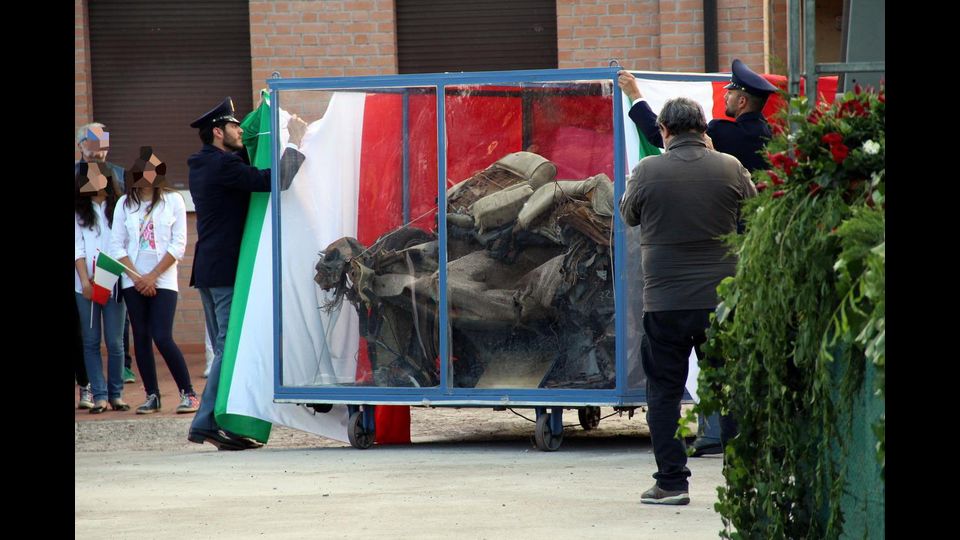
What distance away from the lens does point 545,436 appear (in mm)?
8250

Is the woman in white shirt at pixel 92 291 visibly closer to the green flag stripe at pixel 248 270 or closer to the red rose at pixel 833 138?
the green flag stripe at pixel 248 270

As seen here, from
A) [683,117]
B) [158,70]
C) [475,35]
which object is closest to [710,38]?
[475,35]

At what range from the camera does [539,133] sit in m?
8.41

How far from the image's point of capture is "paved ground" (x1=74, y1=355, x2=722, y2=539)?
20.1ft

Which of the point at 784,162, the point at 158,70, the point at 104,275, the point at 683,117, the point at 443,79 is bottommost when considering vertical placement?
the point at 104,275

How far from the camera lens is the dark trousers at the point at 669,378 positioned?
6422 millimetres

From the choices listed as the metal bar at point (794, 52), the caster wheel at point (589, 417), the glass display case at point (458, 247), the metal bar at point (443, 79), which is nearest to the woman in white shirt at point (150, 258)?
the glass display case at point (458, 247)

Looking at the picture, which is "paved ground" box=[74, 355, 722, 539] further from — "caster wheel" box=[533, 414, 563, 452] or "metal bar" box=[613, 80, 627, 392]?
"metal bar" box=[613, 80, 627, 392]

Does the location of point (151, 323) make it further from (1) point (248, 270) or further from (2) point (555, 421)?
(2) point (555, 421)

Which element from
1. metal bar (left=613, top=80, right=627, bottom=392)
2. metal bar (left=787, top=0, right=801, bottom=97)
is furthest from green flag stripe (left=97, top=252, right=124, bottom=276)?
metal bar (left=787, top=0, right=801, bottom=97)

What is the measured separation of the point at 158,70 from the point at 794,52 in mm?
10597

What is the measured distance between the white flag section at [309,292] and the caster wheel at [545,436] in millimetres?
1179

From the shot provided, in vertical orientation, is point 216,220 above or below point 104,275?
above
